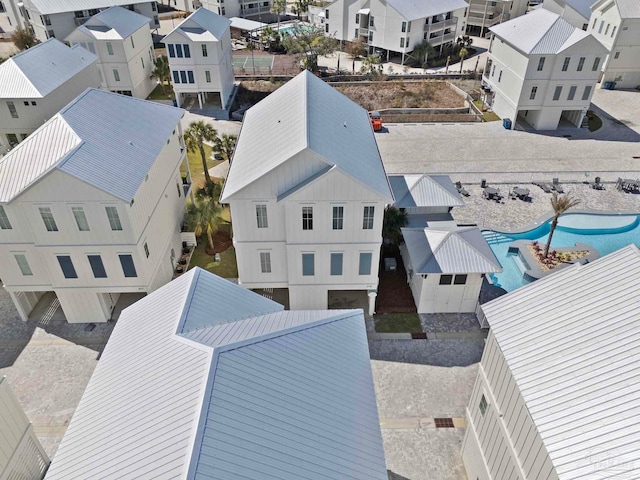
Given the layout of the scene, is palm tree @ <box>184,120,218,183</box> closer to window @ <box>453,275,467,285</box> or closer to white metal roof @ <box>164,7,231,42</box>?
white metal roof @ <box>164,7,231,42</box>

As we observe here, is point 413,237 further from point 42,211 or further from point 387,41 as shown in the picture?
point 387,41

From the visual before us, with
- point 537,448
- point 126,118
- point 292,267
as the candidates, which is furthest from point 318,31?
point 537,448

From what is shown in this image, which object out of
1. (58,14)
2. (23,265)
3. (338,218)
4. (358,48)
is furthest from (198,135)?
(58,14)

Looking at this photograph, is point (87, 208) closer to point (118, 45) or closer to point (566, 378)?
point (566, 378)

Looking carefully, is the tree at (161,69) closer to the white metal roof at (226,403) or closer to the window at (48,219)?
the window at (48,219)

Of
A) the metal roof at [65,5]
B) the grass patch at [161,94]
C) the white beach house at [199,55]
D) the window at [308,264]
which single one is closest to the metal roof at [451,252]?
the window at [308,264]

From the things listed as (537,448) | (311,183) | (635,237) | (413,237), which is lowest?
(635,237)
